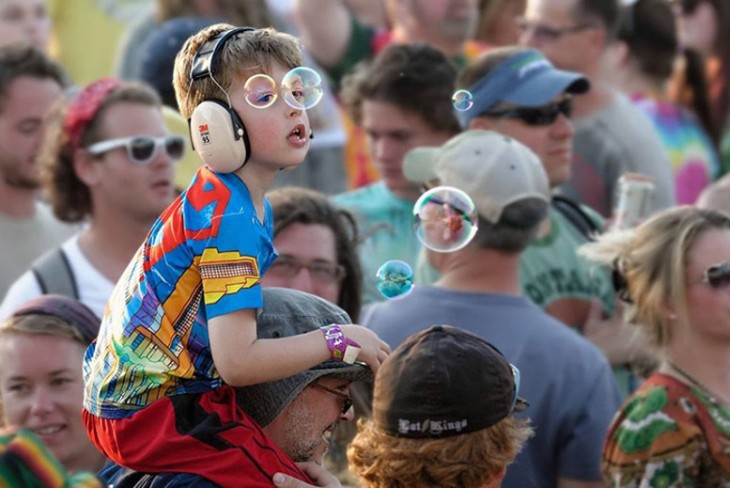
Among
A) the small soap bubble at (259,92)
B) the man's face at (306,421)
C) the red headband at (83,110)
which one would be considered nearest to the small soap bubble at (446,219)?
the man's face at (306,421)

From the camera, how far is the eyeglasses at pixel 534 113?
18.2 feet

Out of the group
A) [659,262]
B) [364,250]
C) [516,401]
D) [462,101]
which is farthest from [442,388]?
[364,250]

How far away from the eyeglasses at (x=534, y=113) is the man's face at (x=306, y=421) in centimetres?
240

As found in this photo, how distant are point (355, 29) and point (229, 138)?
200 inches

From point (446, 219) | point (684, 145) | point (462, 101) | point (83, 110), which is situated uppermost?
point (462, 101)

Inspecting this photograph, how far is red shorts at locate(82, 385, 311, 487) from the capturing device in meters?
3.11

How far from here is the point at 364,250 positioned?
5.88 meters

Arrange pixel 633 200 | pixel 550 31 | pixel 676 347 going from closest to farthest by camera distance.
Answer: pixel 676 347
pixel 633 200
pixel 550 31

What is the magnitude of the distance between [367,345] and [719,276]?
169 centimetres

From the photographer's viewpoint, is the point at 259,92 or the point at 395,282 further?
the point at 395,282

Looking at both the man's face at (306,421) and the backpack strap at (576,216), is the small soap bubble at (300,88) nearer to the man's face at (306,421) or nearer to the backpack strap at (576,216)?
the man's face at (306,421)

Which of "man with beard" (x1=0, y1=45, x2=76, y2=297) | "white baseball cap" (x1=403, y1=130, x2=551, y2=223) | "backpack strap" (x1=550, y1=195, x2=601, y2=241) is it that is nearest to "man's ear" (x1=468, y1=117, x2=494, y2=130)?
"backpack strap" (x1=550, y1=195, x2=601, y2=241)

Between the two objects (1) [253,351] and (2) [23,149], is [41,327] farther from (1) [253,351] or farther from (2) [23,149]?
(2) [23,149]

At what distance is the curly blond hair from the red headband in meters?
2.90
